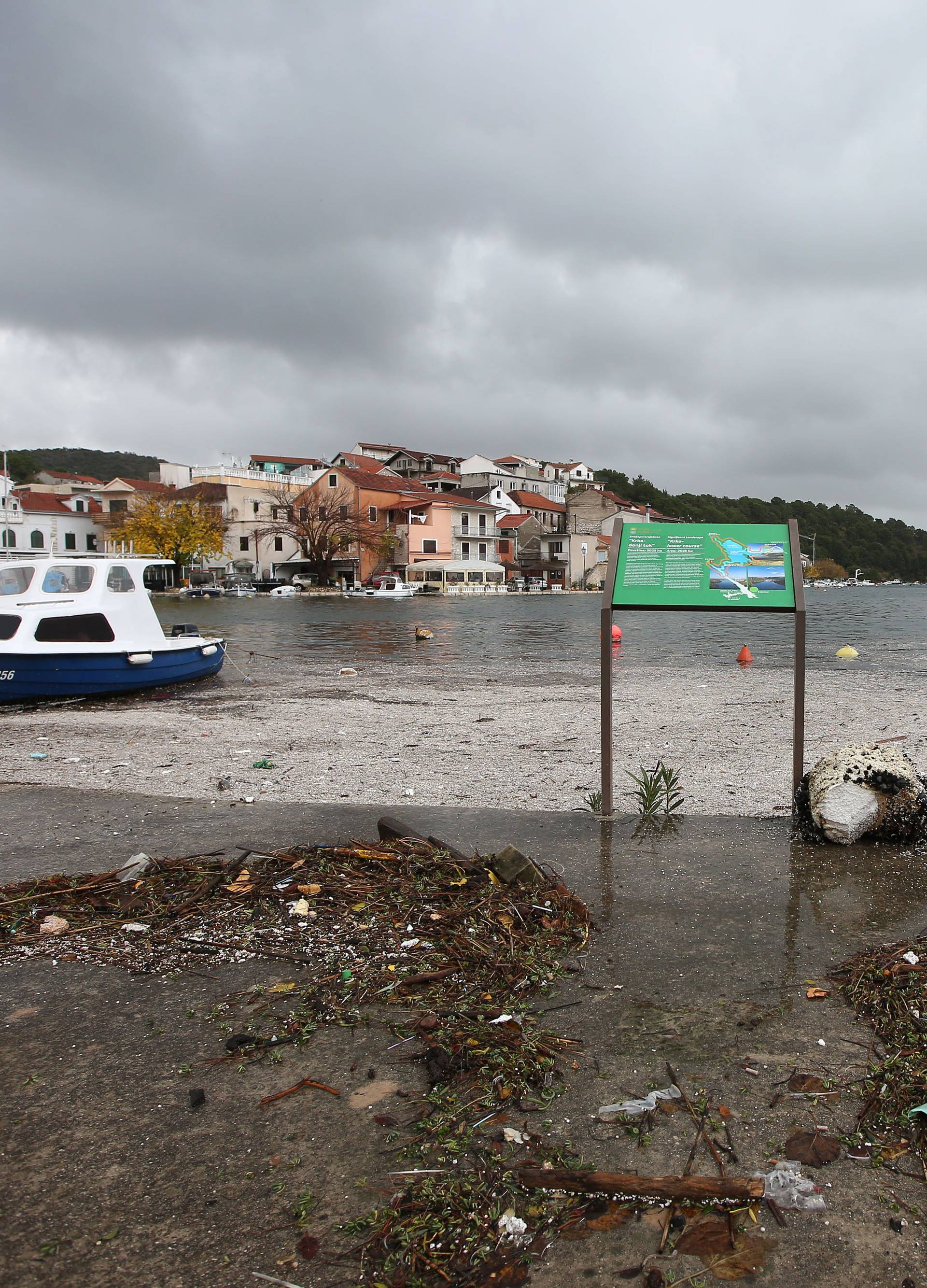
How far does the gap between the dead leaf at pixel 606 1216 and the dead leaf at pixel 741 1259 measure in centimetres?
22

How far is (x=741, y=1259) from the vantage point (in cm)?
215

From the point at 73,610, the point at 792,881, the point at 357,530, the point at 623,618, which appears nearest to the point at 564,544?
the point at 357,530

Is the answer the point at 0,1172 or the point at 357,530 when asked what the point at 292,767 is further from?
the point at 357,530

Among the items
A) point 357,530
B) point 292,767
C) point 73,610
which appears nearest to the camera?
point 292,767

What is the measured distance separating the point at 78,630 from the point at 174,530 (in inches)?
2696

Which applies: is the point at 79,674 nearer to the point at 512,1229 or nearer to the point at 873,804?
the point at 873,804

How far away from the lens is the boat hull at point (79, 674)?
13.4 metres

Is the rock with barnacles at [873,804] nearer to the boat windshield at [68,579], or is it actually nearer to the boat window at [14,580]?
the boat windshield at [68,579]

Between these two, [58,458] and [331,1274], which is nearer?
[331,1274]

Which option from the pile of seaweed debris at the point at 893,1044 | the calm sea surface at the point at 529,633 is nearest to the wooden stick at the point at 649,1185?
the pile of seaweed debris at the point at 893,1044

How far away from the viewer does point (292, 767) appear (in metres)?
8.48

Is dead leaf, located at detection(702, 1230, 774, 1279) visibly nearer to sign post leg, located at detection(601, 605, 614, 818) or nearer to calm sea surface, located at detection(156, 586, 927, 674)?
sign post leg, located at detection(601, 605, 614, 818)

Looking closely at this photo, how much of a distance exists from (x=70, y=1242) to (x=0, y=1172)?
0.40 m

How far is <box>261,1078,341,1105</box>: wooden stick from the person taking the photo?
9.16 feet
